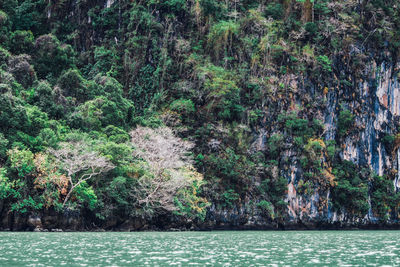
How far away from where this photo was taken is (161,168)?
105 ft

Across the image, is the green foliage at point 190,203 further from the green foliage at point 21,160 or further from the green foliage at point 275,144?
the green foliage at point 21,160

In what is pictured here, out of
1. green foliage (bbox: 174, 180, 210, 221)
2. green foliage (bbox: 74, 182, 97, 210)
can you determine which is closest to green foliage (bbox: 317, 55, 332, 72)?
green foliage (bbox: 174, 180, 210, 221)

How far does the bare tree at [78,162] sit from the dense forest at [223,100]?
851mm

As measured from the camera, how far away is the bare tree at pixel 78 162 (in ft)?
92.5

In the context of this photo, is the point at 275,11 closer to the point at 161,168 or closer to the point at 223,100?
the point at 223,100

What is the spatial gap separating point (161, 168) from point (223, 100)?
1119cm

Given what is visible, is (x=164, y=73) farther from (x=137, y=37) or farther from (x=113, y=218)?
(x=113, y=218)

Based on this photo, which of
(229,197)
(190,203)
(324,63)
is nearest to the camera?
(190,203)

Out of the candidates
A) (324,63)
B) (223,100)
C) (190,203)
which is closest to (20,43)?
(223,100)

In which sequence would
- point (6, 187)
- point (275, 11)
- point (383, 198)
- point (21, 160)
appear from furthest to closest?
point (275, 11) → point (383, 198) → point (21, 160) → point (6, 187)

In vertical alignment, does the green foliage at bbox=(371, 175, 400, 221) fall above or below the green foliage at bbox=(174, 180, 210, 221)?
above

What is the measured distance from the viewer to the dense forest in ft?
111

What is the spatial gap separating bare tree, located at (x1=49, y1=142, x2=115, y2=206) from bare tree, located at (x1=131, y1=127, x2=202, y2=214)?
2.95 m

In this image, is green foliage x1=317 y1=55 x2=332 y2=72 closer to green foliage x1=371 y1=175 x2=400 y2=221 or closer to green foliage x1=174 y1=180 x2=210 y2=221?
green foliage x1=371 y1=175 x2=400 y2=221
